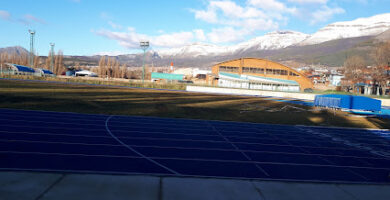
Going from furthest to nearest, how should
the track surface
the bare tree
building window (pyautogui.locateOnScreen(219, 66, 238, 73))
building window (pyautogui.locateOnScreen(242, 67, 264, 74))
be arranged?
building window (pyautogui.locateOnScreen(219, 66, 238, 73)), building window (pyautogui.locateOnScreen(242, 67, 264, 74)), the bare tree, the track surface

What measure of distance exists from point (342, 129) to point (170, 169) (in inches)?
635

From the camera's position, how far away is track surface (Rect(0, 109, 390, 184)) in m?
7.75

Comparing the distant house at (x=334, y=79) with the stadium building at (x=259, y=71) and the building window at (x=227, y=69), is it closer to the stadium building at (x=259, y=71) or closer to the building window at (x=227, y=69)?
the stadium building at (x=259, y=71)

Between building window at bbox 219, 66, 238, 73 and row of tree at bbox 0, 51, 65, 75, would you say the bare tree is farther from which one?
row of tree at bbox 0, 51, 65, 75

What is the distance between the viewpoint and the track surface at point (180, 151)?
7754mm

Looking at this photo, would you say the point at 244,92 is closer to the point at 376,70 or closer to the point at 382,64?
the point at 376,70

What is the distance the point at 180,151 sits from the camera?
988 centimetres

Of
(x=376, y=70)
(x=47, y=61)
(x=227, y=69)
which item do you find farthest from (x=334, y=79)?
(x=47, y=61)

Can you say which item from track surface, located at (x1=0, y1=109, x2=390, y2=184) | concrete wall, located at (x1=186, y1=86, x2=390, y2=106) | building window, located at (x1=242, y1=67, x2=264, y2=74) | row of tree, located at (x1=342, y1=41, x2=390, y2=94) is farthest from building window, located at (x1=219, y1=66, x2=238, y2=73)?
track surface, located at (x1=0, y1=109, x2=390, y2=184)

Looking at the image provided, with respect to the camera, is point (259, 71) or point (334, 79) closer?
point (259, 71)

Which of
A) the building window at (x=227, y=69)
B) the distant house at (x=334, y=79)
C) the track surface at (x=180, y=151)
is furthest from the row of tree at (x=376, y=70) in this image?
the distant house at (x=334, y=79)

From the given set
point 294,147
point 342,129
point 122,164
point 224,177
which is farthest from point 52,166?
point 342,129

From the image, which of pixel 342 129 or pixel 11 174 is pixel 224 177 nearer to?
pixel 11 174

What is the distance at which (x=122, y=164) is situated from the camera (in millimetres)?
7891
